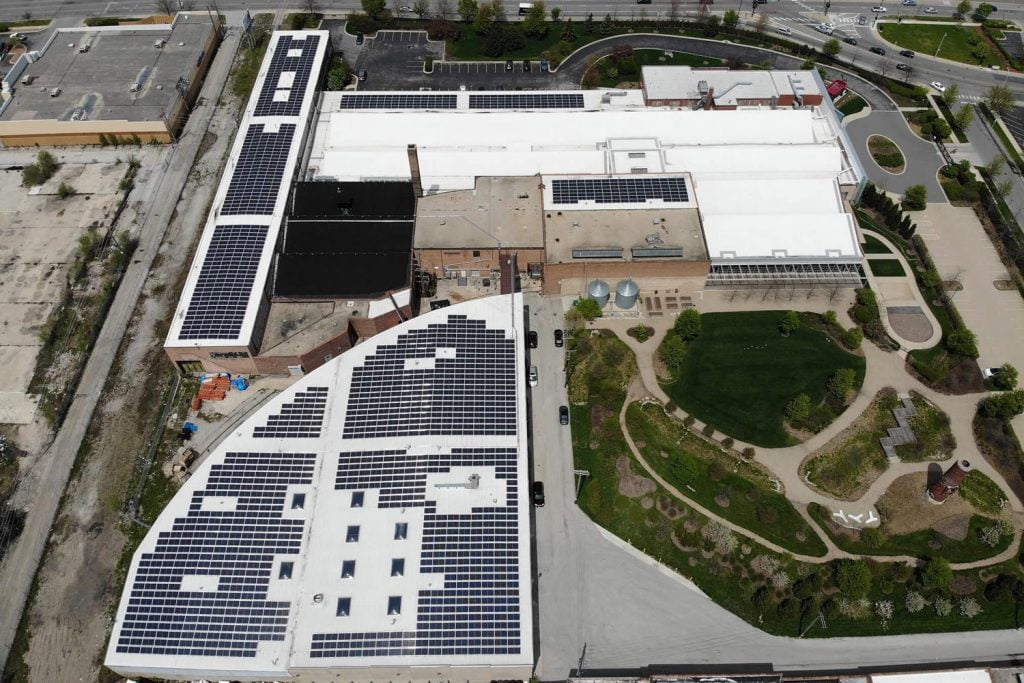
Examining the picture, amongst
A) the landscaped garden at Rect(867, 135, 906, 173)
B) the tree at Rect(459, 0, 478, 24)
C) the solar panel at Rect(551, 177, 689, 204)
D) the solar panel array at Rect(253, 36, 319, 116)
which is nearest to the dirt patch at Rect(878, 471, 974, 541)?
the solar panel at Rect(551, 177, 689, 204)

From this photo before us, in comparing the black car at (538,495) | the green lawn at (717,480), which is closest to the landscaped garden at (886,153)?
the green lawn at (717,480)

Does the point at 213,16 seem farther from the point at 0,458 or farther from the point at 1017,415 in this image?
the point at 1017,415

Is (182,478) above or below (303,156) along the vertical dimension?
below

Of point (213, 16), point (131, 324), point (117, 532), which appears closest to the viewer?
point (117, 532)

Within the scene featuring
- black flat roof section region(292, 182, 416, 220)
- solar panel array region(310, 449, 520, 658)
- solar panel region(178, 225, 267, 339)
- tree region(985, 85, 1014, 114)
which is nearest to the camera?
solar panel array region(310, 449, 520, 658)

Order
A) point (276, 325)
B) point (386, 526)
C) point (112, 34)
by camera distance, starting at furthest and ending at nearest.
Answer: point (112, 34), point (276, 325), point (386, 526)

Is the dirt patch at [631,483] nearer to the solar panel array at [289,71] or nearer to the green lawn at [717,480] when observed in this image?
the green lawn at [717,480]

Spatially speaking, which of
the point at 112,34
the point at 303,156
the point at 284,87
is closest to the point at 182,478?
the point at 303,156

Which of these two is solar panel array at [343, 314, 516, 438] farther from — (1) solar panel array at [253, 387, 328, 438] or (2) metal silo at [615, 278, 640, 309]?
(2) metal silo at [615, 278, 640, 309]
